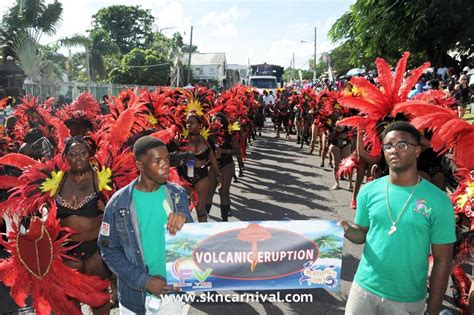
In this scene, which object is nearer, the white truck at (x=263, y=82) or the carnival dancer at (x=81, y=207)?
the carnival dancer at (x=81, y=207)

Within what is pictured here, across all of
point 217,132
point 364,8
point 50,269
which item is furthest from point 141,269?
point 364,8

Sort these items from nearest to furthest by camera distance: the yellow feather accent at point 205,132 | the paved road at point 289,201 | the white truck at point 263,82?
the paved road at point 289,201
the yellow feather accent at point 205,132
the white truck at point 263,82

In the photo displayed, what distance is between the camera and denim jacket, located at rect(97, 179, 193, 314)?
2727 millimetres

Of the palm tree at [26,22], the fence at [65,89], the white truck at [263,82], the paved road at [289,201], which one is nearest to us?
the paved road at [289,201]

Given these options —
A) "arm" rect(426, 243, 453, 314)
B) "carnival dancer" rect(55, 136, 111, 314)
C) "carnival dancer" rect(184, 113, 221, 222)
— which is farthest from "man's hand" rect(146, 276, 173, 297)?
"carnival dancer" rect(184, 113, 221, 222)

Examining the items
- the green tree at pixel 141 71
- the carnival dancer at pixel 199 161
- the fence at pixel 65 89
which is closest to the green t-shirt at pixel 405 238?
the carnival dancer at pixel 199 161

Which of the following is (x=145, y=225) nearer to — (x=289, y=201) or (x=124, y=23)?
(x=289, y=201)

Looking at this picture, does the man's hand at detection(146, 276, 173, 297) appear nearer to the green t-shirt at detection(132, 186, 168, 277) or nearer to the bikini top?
the green t-shirt at detection(132, 186, 168, 277)

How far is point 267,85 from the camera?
35312 millimetres

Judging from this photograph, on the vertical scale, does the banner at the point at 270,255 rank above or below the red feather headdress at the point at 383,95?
below

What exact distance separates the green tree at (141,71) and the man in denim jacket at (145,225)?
4683 centimetres

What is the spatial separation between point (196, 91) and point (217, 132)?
1.19 meters

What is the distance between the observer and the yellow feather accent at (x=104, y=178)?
153 inches

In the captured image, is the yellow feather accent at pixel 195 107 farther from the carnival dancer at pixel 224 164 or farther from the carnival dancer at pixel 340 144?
the carnival dancer at pixel 340 144
